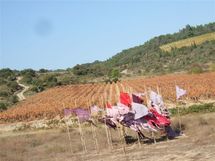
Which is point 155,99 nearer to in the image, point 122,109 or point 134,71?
point 122,109

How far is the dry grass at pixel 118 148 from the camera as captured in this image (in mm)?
14633

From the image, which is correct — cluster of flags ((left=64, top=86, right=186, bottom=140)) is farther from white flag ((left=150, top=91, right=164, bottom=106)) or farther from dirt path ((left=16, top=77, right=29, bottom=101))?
dirt path ((left=16, top=77, right=29, bottom=101))

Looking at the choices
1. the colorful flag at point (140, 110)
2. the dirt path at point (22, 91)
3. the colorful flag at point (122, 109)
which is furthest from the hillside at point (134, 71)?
the colorful flag at point (140, 110)

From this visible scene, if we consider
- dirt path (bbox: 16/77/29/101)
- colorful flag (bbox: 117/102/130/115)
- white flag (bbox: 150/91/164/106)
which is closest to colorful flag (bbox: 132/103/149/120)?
colorful flag (bbox: 117/102/130/115)

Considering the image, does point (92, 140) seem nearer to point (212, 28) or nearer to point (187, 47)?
point (187, 47)

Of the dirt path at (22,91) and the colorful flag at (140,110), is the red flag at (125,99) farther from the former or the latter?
the dirt path at (22,91)

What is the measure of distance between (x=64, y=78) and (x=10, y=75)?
901 inches

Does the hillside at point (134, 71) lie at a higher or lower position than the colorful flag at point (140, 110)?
higher

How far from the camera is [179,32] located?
561 feet

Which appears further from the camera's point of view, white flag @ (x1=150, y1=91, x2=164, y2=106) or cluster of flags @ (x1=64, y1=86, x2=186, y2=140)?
white flag @ (x1=150, y1=91, x2=164, y2=106)

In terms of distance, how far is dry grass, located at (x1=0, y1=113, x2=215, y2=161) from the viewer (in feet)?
48.0

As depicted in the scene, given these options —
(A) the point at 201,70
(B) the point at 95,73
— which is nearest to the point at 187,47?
(B) the point at 95,73

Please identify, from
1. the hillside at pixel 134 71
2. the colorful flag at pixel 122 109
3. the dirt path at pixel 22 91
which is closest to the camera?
the colorful flag at pixel 122 109

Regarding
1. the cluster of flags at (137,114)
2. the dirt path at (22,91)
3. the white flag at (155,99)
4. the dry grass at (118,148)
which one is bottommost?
the dry grass at (118,148)
